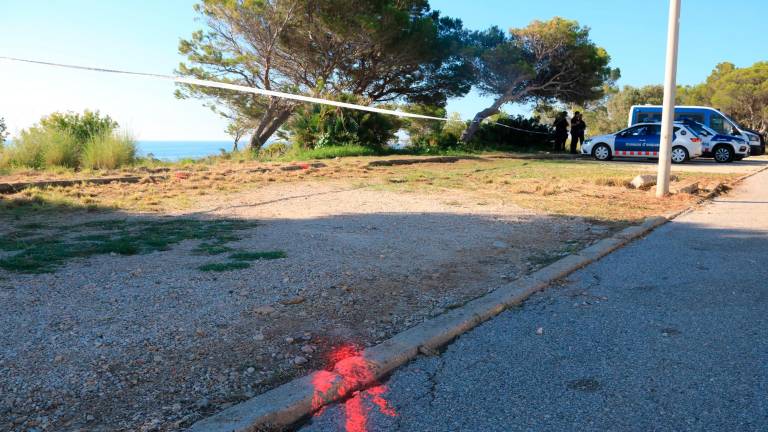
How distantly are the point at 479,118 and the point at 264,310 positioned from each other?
79.7 feet

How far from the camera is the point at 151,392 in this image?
2.90 metres

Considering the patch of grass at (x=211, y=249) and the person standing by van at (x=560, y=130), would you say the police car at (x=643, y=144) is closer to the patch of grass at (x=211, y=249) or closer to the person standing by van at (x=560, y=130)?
the person standing by van at (x=560, y=130)

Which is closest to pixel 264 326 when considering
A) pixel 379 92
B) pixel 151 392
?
pixel 151 392

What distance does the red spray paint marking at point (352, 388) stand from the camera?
9.21 feet

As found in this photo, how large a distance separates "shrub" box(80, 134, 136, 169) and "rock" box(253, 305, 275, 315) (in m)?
11.7

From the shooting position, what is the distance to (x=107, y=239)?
6270 millimetres

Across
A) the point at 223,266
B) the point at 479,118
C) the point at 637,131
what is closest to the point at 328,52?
the point at 479,118


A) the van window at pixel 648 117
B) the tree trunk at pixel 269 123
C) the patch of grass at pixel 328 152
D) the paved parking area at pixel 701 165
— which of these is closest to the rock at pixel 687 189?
the paved parking area at pixel 701 165

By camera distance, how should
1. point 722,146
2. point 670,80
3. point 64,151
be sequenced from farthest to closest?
point 722,146, point 64,151, point 670,80

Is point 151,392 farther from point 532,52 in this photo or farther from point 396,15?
point 532,52

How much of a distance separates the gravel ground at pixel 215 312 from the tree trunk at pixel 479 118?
1972cm

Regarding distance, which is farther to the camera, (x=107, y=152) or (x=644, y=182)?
(x=107, y=152)

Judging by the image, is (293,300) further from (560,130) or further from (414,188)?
(560,130)

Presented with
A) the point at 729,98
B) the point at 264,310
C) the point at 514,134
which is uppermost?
the point at 729,98
